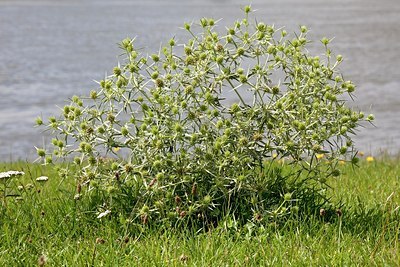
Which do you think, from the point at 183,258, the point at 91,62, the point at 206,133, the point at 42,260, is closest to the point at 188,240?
the point at 183,258

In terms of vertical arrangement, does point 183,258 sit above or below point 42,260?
below

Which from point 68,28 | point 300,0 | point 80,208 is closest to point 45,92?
point 80,208

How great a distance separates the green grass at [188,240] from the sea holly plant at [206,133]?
0.13 meters

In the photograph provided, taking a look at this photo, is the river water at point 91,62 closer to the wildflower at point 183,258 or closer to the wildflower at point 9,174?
the wildflower at point 9,174

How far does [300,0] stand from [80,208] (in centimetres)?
6269

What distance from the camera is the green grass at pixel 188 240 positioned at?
4.63 metres

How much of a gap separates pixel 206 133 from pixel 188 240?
2.32 ft

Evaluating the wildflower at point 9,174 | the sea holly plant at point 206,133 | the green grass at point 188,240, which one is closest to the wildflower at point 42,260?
the green grass at point 188,240

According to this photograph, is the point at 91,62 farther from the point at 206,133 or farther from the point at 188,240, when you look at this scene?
the point at 188,240

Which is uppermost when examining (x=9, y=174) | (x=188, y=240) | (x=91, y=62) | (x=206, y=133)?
(x=206, y=133)

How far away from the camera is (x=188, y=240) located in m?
5.06

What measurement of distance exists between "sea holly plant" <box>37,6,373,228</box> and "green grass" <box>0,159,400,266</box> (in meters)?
0.13

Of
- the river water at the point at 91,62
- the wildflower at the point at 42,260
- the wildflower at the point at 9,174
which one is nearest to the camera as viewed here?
the wildflower at the point at 42,260

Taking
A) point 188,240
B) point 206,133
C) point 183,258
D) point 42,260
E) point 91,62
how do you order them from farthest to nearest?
1. point 91,62
2. point 206,133
3. point 188,240
4. point 183,258
5. point 42,260
